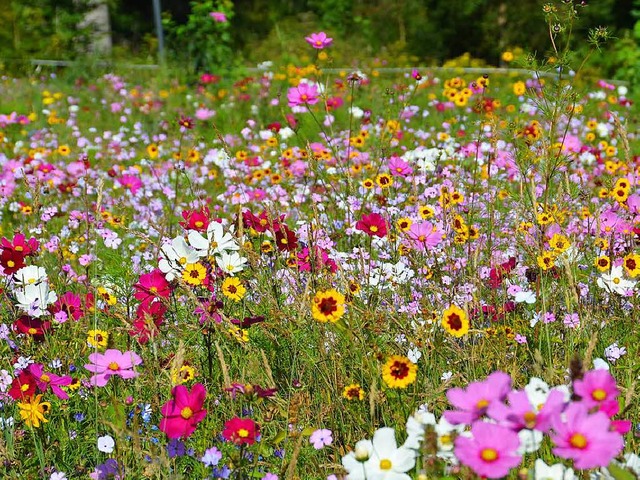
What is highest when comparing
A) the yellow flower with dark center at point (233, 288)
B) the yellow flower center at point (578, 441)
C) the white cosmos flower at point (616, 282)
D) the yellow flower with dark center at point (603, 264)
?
the yellow flower center at point (578, 441)

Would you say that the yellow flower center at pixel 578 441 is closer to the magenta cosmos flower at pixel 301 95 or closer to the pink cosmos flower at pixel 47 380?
the pink cosmos flower at pixel 47 380

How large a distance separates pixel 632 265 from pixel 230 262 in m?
1.12

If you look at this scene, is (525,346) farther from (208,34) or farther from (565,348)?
(208,34)

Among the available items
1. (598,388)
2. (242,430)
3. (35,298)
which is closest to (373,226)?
(35,298)

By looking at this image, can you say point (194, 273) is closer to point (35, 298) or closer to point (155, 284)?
point (155, 284)

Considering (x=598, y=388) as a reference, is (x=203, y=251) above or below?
below

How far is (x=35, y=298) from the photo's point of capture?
6.68ft

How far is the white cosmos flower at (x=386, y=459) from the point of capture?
1230 mm

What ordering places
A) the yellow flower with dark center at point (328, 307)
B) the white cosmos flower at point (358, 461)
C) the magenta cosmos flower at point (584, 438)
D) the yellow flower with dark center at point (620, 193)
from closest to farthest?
the magenta cosmos flower at point (584, 438), the white cosmos flower at point (358, 461), the yellow flower with dark center at point (328, 307), the yellow flower with dark center at point (620, 193)

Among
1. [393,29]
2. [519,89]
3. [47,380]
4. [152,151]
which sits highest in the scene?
[47,380]

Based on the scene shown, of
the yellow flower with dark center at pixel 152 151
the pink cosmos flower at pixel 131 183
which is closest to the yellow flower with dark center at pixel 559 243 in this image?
the pink cosmos flower at pixel 131 183

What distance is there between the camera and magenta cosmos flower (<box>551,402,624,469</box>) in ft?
2.98

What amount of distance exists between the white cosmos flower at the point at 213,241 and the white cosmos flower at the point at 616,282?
3.33 ft

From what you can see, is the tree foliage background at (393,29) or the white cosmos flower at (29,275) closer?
the white cosmos flower at (29,275)
